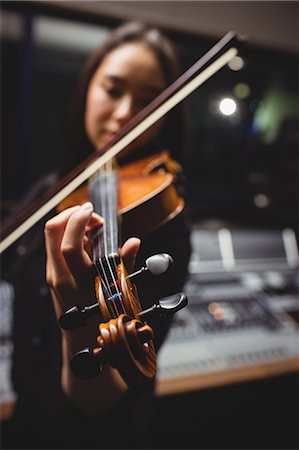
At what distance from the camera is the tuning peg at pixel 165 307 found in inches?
11.5

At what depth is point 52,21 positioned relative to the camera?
7.33 feet

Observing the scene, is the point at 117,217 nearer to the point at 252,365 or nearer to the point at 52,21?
the point at 252,365

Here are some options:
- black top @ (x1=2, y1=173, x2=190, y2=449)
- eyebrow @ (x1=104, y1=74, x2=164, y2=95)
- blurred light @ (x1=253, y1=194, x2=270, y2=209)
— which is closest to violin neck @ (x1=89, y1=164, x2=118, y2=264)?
eyebrow @ (x1=104, y1=74, x2=164, y2=95)

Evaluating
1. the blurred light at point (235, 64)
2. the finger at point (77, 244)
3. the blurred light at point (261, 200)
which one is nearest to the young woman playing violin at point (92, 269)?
the finger at point (77, 244)

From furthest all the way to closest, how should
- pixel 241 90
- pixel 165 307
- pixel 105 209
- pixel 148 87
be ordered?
pixel 148 87 < pixel 241 90 < pixel 105 209 < pixel 165 307

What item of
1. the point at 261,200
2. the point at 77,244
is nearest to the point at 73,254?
the point at 77,244

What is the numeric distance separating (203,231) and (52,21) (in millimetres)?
1448

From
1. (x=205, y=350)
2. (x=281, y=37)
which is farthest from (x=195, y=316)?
(x=281, y=37)

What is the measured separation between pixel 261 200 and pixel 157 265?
2.46 m

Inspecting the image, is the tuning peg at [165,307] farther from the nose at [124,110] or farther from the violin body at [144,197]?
the nose at [124,110]

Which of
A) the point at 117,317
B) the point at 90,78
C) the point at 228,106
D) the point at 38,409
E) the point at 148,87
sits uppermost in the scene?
the point at 90,78

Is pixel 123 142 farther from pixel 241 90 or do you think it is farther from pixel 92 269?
pixel 92 269

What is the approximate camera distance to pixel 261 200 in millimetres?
2643

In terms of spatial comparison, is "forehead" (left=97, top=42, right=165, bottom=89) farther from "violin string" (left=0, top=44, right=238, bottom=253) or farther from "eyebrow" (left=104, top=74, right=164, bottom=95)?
"violin string" (left=0, top=44, right=238, bottom=253)
